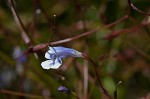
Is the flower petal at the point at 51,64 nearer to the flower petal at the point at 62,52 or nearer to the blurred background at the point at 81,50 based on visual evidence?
the flower petal at the point at 62,52

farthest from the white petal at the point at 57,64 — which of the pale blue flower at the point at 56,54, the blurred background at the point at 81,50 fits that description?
the blurred background at the point at 81,50

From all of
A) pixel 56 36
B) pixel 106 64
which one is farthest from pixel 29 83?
pixel 106 64

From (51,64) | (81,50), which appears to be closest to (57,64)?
(51,64)

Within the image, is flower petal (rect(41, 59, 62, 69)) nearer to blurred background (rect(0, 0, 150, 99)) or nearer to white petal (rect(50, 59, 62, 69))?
white petal (rect(50, 59, 62, 69))

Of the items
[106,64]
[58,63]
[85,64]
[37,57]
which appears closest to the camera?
[58,63]

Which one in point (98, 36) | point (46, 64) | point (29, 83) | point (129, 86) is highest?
point (46, 64)

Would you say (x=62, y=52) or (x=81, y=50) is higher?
(x=62, y=52)

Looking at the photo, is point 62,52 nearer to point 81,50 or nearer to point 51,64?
point 51,64

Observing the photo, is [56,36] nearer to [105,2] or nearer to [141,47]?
[105,2]

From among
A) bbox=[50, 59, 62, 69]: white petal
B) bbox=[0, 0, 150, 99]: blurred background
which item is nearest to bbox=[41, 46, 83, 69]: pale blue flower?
bbox=[50, 59, 62, 69]: white petal
